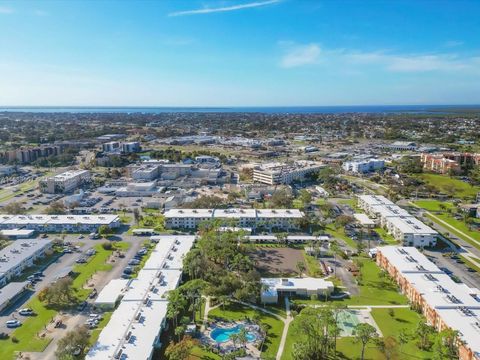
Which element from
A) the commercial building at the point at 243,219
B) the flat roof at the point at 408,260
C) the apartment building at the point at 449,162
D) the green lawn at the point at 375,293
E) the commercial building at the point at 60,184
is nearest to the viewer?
the green lawn at the point at 375,293

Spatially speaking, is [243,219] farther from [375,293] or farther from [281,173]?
[281,173]

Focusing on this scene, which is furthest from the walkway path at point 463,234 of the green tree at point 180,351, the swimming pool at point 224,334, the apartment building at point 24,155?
the apartment building at point 24,155

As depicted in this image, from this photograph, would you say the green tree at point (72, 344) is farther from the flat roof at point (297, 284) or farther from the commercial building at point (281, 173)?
the commercial building at point (281, 173)

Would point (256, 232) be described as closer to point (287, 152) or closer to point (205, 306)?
point (205, 306)

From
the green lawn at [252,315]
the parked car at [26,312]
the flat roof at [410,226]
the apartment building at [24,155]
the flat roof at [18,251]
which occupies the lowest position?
the green lawn at [252,315]

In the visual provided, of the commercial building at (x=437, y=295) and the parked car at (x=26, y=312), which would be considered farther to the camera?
the parked car at (x=26, y=312)

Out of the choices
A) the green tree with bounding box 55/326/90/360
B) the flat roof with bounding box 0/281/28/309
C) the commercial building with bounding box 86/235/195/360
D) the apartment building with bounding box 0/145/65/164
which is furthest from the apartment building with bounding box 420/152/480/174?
the apartment building with bounding box 0/145/65/164

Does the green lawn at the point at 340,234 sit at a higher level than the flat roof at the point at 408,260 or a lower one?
lower

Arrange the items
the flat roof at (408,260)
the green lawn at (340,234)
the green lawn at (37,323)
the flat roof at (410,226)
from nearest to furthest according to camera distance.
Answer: the green lawn at (37,323) → the flat roof at (408,260) → the flat roof at (410,226) → the green lawn at (340,234)
